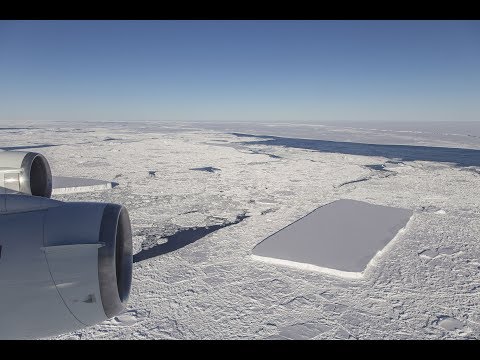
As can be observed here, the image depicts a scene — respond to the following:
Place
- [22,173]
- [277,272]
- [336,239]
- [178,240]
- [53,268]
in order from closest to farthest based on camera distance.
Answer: [53,268] → [22,173] → [277,272] → [336,239] → [178,240]

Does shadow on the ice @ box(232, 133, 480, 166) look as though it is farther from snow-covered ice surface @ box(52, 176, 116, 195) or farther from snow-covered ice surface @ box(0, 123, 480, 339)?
snow-covered ice surface @ box(52, 176, 116, 195)

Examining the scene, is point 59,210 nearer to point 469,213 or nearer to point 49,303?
point 49,303

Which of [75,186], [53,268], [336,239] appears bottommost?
[336,239]

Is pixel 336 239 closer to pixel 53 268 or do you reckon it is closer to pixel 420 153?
pixel 53 268

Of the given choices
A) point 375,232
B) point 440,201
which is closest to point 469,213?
point 440,201

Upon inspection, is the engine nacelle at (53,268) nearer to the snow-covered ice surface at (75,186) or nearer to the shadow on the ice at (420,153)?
the snow-covered ice surface at (75,186)

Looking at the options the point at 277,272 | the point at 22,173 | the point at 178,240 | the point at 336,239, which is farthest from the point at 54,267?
the point at 336,239
